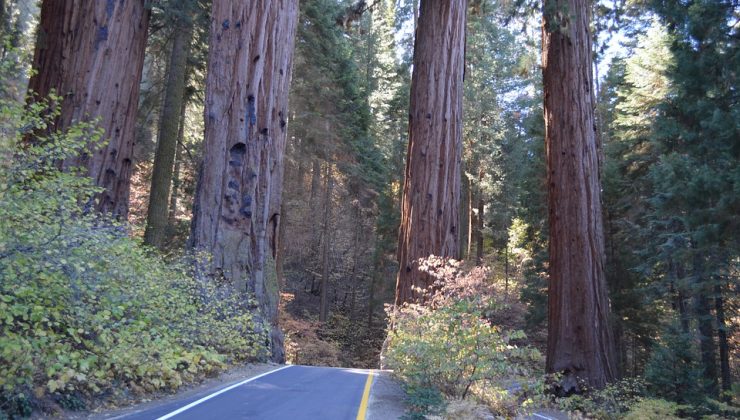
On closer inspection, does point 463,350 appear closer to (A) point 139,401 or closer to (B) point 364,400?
(B) point 364,400

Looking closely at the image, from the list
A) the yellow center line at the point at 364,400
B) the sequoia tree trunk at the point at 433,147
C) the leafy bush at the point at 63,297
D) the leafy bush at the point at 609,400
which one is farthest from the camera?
the sequoia tree trunk at the point at 433,147

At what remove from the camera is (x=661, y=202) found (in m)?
15.2

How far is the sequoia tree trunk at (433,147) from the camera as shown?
1272 cm

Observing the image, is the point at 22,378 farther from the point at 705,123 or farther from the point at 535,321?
the point at 535,321

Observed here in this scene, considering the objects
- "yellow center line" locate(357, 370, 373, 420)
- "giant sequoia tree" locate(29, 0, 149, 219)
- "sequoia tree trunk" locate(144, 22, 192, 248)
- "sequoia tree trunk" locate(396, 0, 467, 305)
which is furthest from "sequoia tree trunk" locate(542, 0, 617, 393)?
"sequoia tree trunk" locate(144, 22, 192, 248)

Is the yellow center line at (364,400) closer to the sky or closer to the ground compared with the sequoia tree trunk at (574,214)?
closer to the ground

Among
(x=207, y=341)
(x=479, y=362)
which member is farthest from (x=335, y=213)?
(x=479, y=362)

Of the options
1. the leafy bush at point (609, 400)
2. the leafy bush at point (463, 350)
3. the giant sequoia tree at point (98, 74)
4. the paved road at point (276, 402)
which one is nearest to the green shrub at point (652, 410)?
the leafy bush at point (609, 400)

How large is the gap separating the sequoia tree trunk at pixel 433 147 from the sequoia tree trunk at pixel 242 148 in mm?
3354

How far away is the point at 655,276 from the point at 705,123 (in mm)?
11080

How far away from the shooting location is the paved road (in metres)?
6.45

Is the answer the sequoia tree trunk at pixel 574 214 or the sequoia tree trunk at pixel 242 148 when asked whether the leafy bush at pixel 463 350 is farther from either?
the sequoia tree trunk at pixel 242 148

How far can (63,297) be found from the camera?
597 centimetres

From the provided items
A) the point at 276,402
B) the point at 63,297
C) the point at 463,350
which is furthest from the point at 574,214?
the point at 63,297
